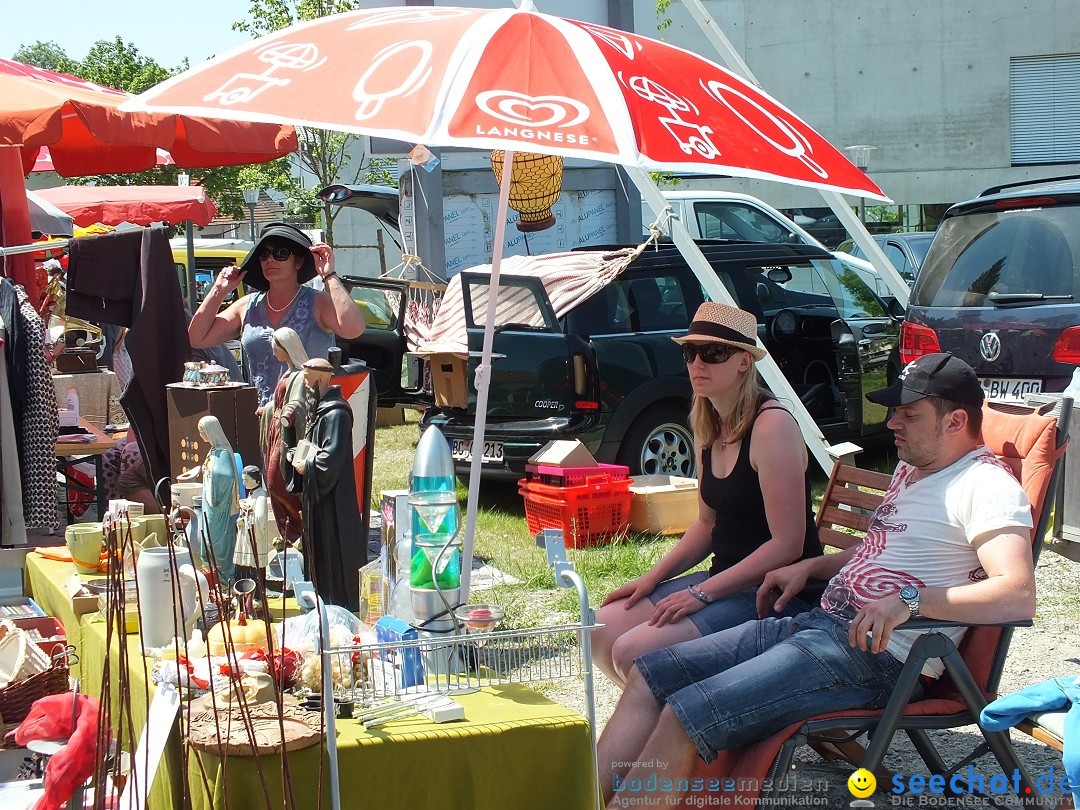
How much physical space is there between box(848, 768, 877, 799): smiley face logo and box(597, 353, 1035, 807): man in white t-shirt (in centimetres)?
19

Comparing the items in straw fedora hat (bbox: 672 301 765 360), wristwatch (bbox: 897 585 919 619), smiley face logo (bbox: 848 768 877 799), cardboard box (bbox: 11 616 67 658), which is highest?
straw fedora hat (bbox: 672 301 765 360)

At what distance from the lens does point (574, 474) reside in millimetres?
6859

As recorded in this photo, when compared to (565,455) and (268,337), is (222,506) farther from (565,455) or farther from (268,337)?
(565,455)

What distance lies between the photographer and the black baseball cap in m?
3.13

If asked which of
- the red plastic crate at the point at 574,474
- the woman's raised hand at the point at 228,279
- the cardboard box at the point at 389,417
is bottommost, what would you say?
the cardboard box at the point at 389,417

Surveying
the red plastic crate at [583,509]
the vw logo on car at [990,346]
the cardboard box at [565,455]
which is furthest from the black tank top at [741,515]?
the vw logo on car at [990,346]

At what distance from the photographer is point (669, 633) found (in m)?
3.45

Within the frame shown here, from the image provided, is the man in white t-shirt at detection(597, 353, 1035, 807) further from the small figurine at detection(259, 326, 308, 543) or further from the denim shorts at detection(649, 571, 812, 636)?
the small figurine at detection(259, 326, 308, 543)

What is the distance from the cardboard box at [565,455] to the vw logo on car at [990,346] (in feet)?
7.77

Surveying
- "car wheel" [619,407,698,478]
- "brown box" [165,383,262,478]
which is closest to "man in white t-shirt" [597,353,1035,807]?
"brown box" [165,383,262,478]

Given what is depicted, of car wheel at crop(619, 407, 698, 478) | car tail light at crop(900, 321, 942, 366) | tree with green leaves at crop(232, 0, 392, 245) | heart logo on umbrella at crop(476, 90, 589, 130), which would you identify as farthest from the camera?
tree with green leaves at crop(232, 0, 392, 245)

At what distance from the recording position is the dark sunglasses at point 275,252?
5371 mm

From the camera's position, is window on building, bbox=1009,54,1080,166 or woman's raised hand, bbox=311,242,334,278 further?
window on building, bbox=1009,54,1080,166

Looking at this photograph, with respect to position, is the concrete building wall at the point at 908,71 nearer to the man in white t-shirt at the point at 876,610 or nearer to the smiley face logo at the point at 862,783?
the man in white t-shirt at the point at 876,610
